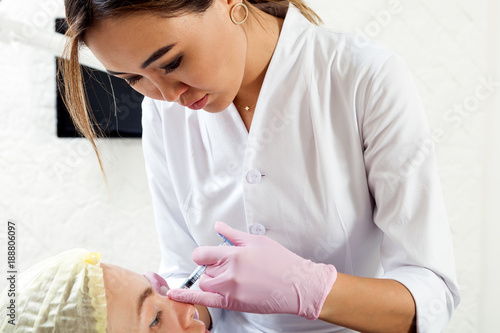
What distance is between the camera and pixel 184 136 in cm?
124

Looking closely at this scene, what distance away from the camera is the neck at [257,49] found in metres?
1.05

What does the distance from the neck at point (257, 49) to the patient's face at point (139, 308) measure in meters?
0.49

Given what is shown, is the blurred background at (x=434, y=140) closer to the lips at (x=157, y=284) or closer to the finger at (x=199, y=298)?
the lips at (x=157, y=284)

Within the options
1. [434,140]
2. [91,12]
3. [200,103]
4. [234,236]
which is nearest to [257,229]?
[234,236]

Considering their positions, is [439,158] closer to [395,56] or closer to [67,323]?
[395,56]

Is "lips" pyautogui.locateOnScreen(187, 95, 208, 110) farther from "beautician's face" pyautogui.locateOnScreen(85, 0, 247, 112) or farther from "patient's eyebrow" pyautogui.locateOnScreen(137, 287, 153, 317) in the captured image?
"patient's eyebrow" pyautogui.locateOnScreen(137, 287, 153, 317)

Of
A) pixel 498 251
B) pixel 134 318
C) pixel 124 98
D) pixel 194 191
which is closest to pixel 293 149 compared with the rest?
pixel 194 191

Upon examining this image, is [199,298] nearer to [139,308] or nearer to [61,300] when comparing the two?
[139,308]

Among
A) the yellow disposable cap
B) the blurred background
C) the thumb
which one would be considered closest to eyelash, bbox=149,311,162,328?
the yellow disposable cap

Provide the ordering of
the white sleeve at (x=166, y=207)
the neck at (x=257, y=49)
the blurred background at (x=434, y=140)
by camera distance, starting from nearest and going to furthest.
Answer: the neck at (x=257, y=49)
the white sleeve at (x=166, y=207)
the blurred background at (x=434, y=140)

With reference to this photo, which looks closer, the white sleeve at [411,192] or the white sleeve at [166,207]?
the white sleeve at [411,192]

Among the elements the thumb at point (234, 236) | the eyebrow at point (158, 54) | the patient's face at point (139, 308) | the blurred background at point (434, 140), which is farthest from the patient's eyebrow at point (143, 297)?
the blurred background at point (434, 140)

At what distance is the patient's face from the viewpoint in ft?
3.09

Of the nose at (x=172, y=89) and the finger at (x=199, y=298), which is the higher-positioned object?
the nose at (x=172, y=89)
